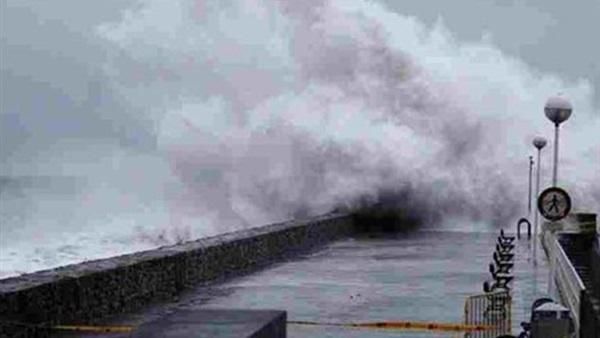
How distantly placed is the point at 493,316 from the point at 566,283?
284cm

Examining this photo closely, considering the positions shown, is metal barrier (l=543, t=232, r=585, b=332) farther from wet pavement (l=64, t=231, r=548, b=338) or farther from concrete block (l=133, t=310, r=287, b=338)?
concrete block (l=133, t=310, r=287, b=338)

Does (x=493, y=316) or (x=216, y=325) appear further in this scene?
(x=493, y=316)

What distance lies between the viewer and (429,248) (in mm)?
29516

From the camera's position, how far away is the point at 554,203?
48.5 ft

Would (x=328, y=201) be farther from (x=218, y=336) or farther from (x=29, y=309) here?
(x=218, y=336)

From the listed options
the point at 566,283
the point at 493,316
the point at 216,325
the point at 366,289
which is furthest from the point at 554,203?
the point at 216,325

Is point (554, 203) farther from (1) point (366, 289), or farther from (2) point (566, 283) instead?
(1) point (366, 289)

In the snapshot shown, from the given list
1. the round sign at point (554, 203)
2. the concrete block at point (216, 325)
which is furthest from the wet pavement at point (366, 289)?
the concrete block at point (216, 325)

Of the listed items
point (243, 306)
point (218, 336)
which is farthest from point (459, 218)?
point (218, 336)

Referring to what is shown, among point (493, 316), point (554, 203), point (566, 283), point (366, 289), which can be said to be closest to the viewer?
point (493, 316)

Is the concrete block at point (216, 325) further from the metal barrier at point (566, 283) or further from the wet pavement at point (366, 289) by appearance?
the metal barrier at point (566, 283)

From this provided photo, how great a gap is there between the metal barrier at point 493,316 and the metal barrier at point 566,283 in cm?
71

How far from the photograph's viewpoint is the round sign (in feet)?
48.3

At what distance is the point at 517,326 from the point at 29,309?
5468mm
